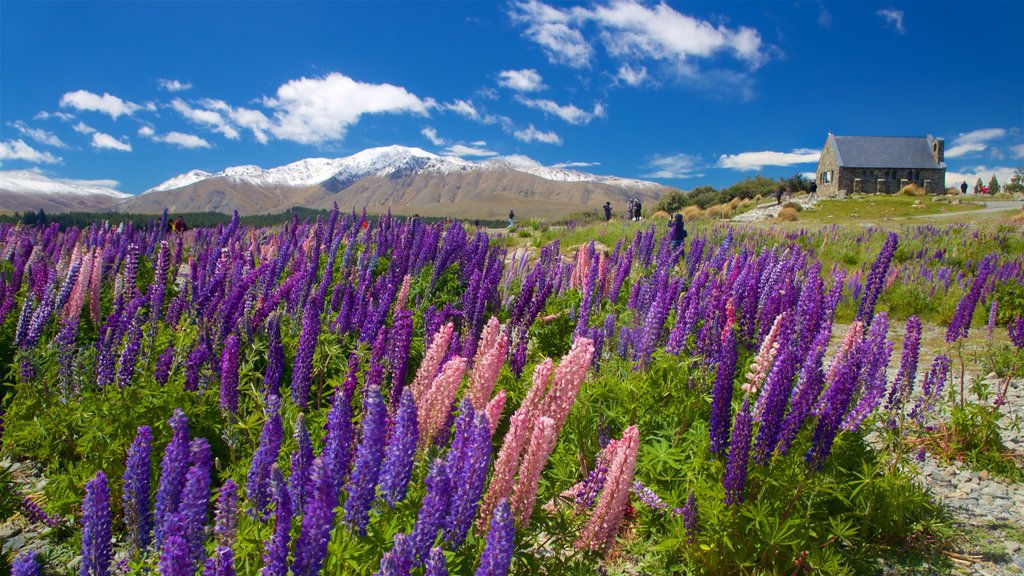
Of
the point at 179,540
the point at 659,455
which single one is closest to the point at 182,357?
the point at 179,540

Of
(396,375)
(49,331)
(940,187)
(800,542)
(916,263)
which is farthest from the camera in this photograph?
(940,187)

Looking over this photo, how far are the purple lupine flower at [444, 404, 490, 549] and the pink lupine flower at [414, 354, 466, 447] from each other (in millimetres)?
518

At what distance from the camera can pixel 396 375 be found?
2.95 meters

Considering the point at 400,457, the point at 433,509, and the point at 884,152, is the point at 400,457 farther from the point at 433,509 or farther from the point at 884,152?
the point at 884,152

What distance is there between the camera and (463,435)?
6.45ft

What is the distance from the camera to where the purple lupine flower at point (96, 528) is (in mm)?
1707

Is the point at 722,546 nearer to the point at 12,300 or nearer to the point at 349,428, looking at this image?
the point at 349,428

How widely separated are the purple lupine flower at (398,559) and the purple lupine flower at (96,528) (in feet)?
3.13

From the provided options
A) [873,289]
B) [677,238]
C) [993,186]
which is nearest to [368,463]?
[873,289]

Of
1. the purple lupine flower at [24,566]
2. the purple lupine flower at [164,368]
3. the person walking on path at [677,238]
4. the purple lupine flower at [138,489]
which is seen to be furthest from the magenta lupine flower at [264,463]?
the person walking on path at [677,238]

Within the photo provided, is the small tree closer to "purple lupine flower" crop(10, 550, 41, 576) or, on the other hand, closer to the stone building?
the stone building

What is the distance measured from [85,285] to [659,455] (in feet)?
17.3

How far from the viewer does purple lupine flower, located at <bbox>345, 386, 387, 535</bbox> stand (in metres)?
1.74

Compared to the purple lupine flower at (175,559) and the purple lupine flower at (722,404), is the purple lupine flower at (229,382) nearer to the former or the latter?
the purple lupine flower at (175,559)
